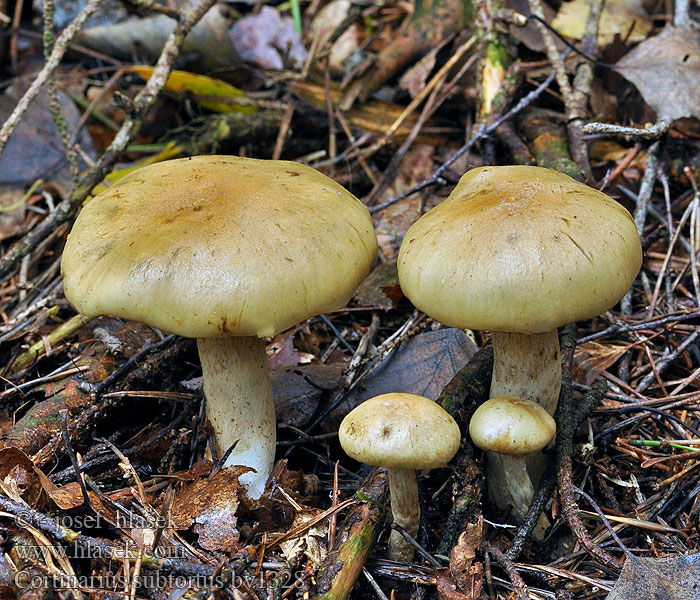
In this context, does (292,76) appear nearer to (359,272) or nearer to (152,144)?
(152,144)

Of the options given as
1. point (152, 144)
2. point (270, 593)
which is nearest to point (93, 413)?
point (270, 593)

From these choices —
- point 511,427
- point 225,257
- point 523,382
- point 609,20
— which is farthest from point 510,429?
point 609,20

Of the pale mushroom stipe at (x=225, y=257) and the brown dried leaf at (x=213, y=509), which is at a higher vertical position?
the pale mushroom stipe at (x=225, y=257)

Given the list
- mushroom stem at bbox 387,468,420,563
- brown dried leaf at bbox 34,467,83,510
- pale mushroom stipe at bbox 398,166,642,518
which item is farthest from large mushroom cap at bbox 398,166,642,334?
brown dried leaf at bbox 34,467,83,510

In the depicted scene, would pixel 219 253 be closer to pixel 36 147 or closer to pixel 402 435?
pixel 402 435

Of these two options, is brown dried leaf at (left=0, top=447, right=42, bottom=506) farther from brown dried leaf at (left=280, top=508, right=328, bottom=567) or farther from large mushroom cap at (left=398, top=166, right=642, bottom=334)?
large mushroom cap at (left=398, top=166, right=642, bottom=334)

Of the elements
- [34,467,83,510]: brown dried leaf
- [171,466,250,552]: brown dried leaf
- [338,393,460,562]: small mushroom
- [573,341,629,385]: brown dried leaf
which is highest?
[338,393,460,562]: small mushroom

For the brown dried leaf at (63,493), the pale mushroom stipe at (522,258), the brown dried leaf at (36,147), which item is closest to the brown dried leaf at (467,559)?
the pale mushroom stipe at (522,258)

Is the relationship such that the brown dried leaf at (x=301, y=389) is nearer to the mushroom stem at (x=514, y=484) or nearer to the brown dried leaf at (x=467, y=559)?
the mushroom stem at (x=514, y=484)
